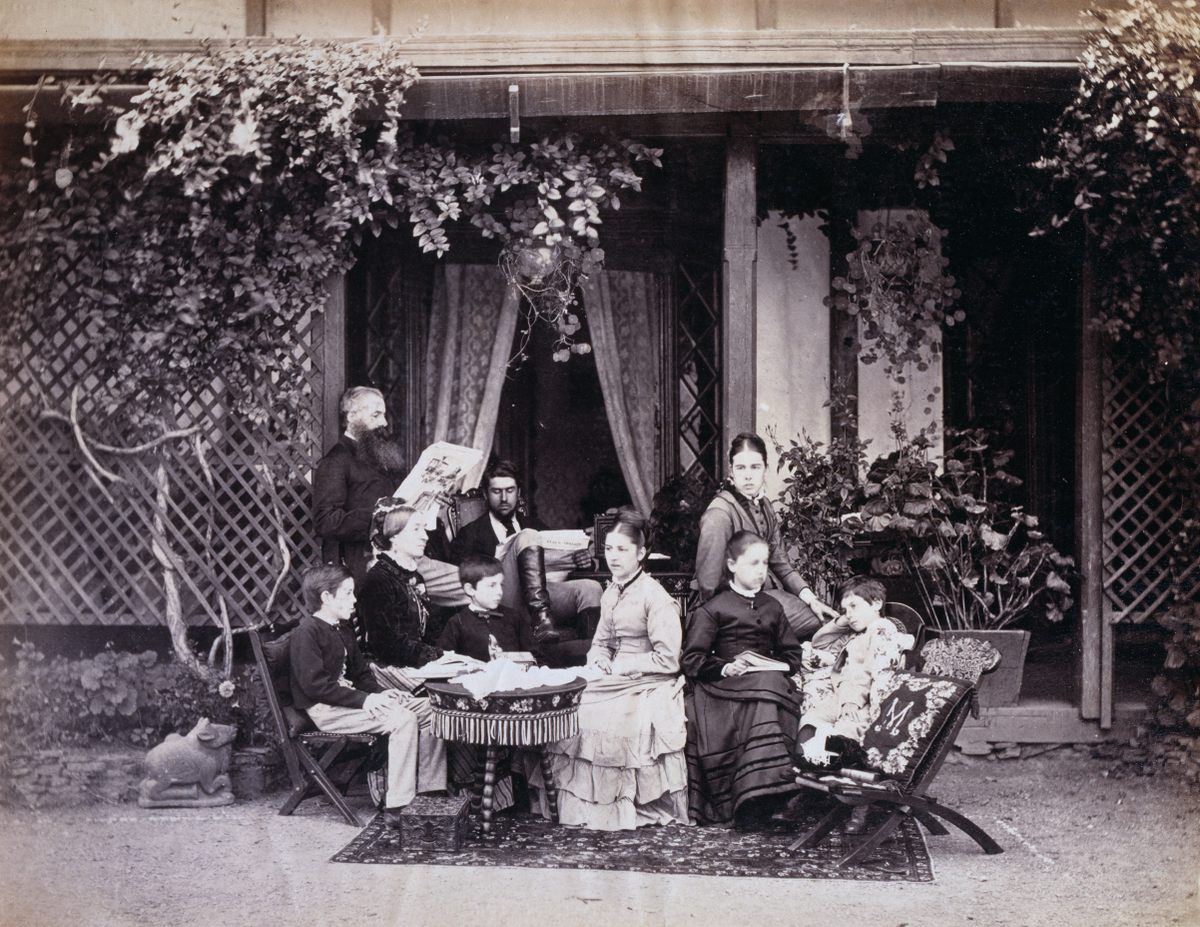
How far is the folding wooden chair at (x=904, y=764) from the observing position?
576cm

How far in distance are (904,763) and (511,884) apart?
1.83m

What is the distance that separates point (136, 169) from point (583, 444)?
13.9ft

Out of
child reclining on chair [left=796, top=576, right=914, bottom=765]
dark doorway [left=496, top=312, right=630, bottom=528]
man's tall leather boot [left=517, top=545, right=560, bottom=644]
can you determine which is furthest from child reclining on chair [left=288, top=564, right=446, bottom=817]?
dark doorway [left=496, top=312, right=630, bottom=528]

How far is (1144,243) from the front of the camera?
7.12m

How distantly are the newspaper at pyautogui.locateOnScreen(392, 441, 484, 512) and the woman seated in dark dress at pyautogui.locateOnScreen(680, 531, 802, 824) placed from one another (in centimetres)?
172

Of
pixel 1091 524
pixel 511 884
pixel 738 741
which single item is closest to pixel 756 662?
pixel 738 741

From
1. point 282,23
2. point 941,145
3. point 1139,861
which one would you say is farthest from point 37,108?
point 1139,861

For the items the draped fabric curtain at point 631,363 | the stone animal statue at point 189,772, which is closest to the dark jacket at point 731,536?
the draped fabric curtain at point 631,363

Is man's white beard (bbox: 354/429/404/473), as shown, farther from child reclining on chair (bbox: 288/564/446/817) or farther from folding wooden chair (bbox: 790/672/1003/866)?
folding wooden chair (bbox: 790/672/1003/866)

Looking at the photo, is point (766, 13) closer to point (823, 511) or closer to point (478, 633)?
point (823, 511)

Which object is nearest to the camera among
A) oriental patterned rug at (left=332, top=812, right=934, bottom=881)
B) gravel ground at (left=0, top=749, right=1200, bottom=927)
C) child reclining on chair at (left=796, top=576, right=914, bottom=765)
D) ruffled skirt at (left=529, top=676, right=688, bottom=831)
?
gravel ground at (left=0, top=749, right=1200, bottom=927)

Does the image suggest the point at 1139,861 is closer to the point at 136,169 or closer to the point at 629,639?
the point at 629,639

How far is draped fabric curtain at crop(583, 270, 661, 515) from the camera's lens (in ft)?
29.1

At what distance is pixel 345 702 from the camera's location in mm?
6332
